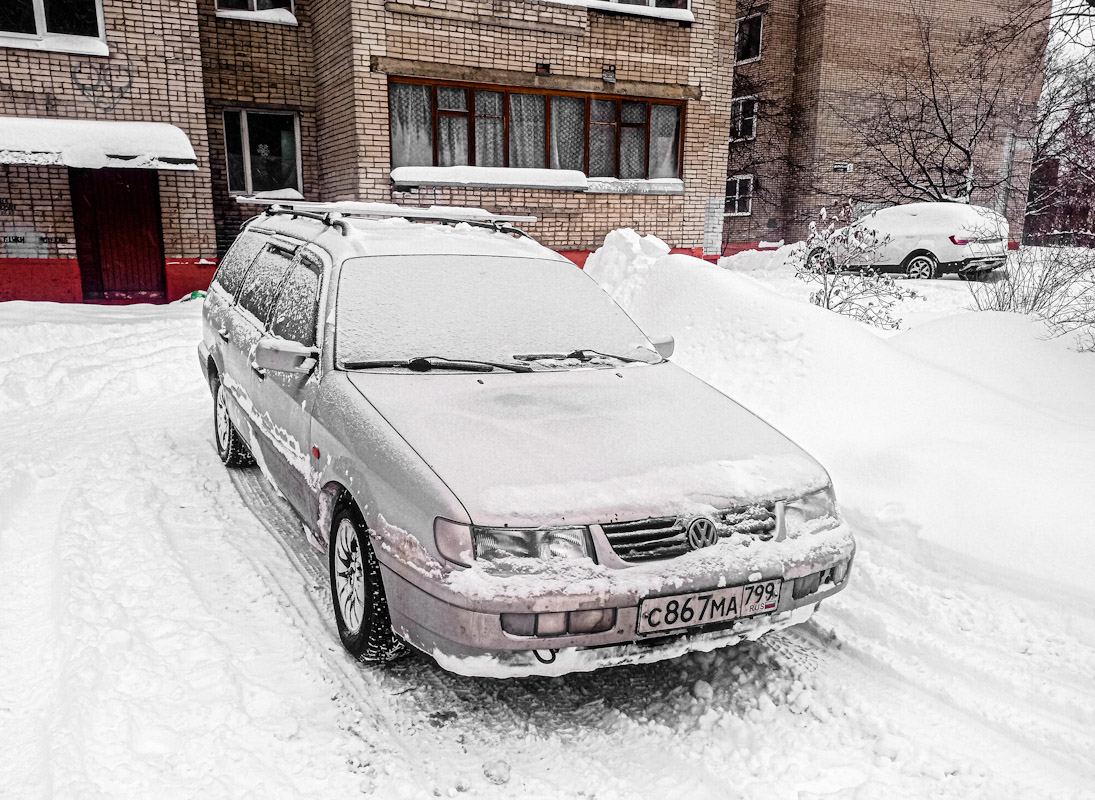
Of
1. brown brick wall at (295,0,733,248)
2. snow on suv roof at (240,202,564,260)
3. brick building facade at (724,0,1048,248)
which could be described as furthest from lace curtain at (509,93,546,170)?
brick building facade at (724,0,1048,248)

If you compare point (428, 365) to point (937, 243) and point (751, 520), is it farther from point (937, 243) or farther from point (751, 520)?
point (937, 243)

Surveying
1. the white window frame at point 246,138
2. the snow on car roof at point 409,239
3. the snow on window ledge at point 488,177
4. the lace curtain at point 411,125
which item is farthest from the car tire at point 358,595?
the white window frame at point 246,138

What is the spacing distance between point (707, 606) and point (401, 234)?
262 cm

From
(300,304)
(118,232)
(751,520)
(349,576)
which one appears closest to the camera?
(751,520)

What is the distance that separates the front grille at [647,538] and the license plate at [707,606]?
0.48 feet

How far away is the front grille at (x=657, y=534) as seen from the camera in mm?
2553

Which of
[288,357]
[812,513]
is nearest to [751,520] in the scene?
[812,513]

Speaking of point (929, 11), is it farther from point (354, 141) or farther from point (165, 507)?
point (165, 507)

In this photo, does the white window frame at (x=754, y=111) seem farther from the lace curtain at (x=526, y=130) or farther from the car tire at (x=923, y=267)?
the lace curtain at (x=526, y=130)

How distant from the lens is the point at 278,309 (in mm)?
4191

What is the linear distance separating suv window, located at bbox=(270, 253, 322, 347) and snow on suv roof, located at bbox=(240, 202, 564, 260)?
0.16 meters

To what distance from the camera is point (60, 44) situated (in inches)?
430

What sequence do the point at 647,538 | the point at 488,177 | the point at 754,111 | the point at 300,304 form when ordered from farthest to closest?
the point at 754,111, the point at 488,177, the point at 300,304, the point at 647,538

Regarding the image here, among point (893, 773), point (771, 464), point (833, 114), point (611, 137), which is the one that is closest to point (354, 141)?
point (611, 137)
